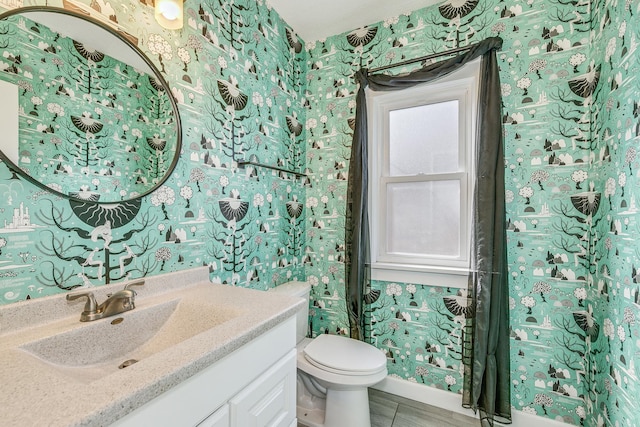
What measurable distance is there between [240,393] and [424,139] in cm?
179

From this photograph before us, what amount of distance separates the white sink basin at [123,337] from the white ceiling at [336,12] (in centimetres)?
191

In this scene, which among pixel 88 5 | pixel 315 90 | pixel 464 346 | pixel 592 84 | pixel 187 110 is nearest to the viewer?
pixel 88 5

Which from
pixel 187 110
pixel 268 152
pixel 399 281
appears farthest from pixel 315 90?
pixel 399 281

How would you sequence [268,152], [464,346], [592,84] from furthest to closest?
1. [268,152]
2. [464,346]
3. [592,84]

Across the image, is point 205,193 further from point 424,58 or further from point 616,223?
point 616,223

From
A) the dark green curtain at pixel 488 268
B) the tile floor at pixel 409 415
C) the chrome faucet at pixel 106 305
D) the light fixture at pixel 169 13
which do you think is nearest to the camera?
the chrome faucet at pixel 106 305

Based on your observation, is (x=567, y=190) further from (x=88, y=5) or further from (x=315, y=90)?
(x=88, y=5)

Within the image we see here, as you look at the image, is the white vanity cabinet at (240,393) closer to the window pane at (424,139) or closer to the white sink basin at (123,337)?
the white sink basin at (123,337)

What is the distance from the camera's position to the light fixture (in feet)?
3.62

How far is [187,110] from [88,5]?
0.45 metres

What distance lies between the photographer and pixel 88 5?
95 cm

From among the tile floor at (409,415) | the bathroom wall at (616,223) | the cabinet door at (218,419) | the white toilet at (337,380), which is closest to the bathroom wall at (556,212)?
the bathroom wall at (616,223)

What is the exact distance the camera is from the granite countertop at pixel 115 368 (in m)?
0.46

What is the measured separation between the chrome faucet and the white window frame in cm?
142
